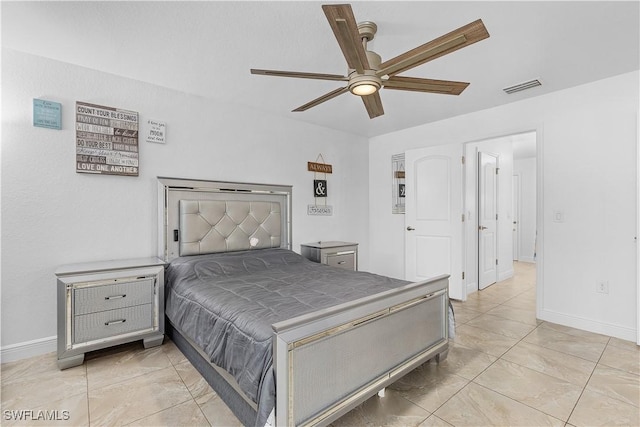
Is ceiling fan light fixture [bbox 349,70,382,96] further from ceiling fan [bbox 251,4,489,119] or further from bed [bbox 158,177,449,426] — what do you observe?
bed [bbox 158,177,449,426]

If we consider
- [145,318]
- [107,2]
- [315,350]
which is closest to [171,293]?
[145,318]

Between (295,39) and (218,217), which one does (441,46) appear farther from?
(218,217)

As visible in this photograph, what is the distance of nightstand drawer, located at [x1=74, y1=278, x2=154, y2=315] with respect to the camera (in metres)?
2.30

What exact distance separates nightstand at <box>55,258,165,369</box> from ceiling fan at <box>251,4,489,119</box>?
189 cm

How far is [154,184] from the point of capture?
119 inches

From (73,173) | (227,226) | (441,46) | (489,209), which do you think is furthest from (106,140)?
(489,209)

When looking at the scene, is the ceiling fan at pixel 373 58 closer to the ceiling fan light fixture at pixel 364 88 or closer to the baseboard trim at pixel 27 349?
the ceiling fan light fixture at pixel 364 88

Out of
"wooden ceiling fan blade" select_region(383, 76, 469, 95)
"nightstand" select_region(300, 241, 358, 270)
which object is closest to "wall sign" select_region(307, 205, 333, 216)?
"nightstand" select_region(300, 241, 358, 270)

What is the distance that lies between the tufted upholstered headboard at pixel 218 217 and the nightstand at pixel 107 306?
18.0 inches

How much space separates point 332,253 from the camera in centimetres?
397

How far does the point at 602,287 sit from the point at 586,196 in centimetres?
89

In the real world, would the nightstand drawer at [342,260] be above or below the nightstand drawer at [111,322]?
above

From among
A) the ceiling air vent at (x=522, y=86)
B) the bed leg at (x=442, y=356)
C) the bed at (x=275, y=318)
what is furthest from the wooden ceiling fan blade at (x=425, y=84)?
the bed leg at (x=442, y=356)

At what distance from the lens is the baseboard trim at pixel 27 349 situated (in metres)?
2.35
